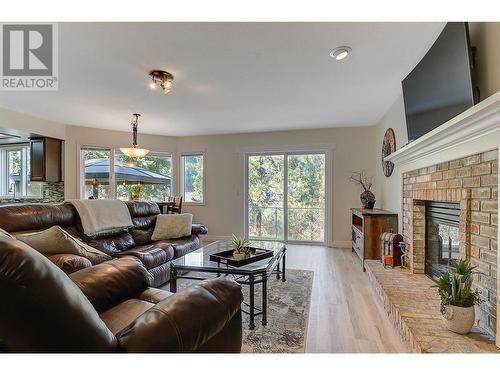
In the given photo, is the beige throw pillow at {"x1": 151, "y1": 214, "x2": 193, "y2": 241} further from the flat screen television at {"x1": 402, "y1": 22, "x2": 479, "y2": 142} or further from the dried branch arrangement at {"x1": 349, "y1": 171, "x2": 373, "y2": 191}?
the dried branch arrangement at {"x1": 349, "y1": 171, "x2": 373, "y2": 191}

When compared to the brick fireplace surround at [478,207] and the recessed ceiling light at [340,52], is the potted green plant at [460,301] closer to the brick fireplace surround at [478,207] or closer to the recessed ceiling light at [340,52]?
the brick fireplace surround at [478,207]

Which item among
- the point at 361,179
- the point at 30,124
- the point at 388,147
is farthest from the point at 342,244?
the point at 30,124

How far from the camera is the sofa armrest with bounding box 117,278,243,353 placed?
897 mm

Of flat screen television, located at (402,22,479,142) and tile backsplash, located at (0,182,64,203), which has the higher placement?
flat screen television, located at (402,22,479,142)

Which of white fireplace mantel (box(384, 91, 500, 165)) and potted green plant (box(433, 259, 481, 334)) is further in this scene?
potted green plant (box(433, 259, 481, 334))

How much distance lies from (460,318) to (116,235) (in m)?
3.41

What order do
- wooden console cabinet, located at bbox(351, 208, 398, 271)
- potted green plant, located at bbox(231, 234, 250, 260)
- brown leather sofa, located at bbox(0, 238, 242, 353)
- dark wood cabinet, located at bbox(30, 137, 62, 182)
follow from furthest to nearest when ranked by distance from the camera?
dark wood cabinet, located at bbox(30, 137, 62, 182) → wooden console cabinet, located at bbox(351, 208, 398, 271) → potted green plant, located at bbox(231, 234, 250, 260) → brown leather sofa, located at bbox(0, 238, 242, 353)

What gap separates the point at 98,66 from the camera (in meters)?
2.57

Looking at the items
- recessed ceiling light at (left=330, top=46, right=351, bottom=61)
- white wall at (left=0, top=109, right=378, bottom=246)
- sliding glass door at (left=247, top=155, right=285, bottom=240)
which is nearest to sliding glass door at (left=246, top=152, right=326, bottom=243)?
sliding glass door at (left=247, top=155, right=285, bottom=240)

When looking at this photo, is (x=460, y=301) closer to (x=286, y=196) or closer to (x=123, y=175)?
(x=286, y=196)

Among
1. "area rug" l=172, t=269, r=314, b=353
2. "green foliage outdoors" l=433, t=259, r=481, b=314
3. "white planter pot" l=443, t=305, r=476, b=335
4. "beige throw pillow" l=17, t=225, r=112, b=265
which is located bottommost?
"area rug" l=172, t=269, r=314, b=353

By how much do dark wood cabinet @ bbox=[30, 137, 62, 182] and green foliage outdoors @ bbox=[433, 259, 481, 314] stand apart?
5.90 meters

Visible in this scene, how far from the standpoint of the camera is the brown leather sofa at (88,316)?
697 millimetres
